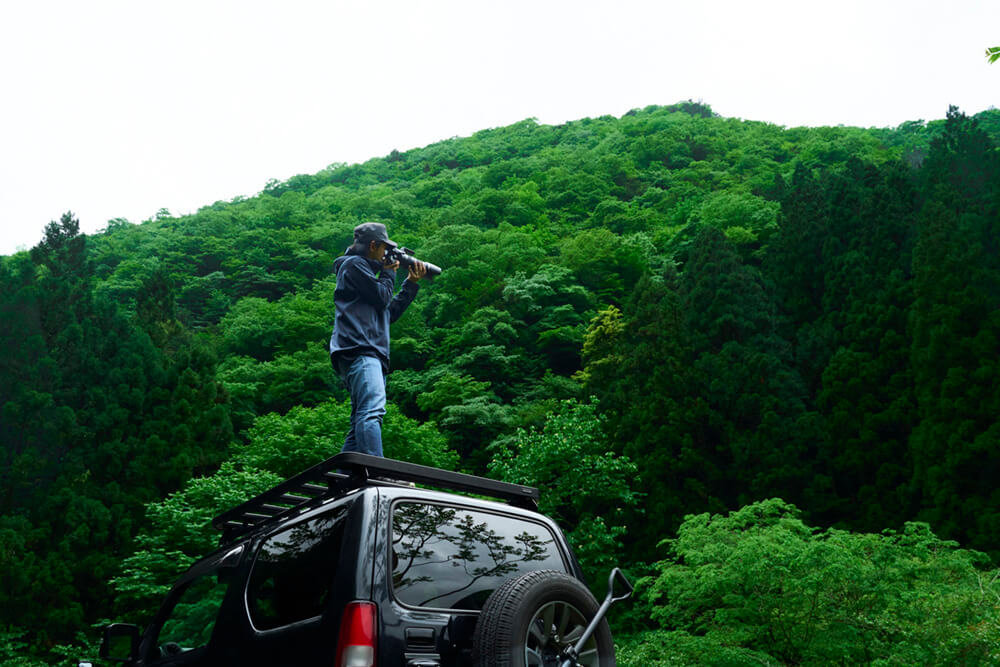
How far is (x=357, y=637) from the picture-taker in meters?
2.87

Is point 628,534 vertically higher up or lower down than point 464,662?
lower down

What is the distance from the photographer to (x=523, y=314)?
119ft

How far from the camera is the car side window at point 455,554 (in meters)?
3.16

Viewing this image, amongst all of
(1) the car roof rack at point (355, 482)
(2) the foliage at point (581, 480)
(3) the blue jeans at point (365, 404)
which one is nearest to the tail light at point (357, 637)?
(1) the car roof rack at point (355, 482)

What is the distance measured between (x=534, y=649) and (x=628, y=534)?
2049 centimetres

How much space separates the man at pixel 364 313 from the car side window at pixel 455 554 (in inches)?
96.7

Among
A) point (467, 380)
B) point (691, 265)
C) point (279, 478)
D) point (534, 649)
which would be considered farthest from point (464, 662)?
point (467, 380)

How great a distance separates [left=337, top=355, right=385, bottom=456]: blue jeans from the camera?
5.74 m

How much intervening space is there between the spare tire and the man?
288 centimetres

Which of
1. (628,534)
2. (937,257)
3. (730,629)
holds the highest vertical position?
(937,257)

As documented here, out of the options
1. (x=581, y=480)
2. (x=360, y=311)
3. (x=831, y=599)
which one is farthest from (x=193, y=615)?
(x=581, y=480)

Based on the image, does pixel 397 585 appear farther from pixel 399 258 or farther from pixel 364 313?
pixel 399 258

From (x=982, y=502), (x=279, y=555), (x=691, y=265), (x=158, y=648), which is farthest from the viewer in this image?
(x=691, y=265)

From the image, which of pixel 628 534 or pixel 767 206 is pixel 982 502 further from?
pixel 767 206
